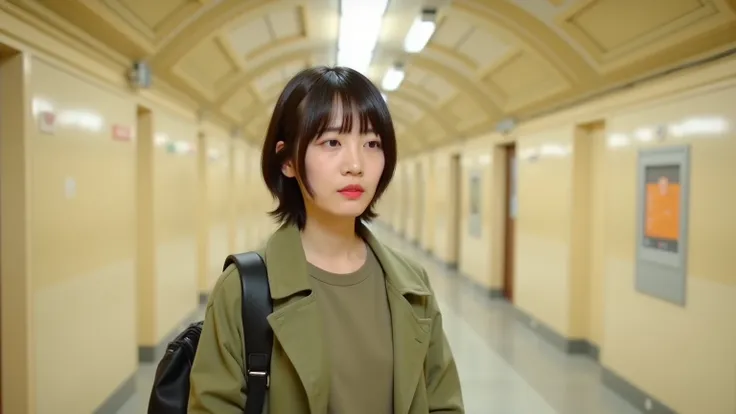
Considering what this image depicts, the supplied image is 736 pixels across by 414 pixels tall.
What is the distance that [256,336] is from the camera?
1.41 meters

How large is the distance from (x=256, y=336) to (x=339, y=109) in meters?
0.61

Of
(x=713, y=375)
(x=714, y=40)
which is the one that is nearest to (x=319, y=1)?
(x=714, y=40)

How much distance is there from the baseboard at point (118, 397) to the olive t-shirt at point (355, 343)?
3840mm

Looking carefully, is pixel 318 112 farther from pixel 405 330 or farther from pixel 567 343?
pixel 567 343

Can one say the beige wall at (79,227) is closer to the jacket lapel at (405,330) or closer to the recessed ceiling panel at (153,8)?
the recessed ceiling panel at (153,8)

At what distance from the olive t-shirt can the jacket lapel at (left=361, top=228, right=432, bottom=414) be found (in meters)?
0.03

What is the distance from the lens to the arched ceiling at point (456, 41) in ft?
14.3

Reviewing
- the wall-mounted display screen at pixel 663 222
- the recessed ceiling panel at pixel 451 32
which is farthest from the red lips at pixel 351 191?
the recessed ceiling panel at pixel 451 32

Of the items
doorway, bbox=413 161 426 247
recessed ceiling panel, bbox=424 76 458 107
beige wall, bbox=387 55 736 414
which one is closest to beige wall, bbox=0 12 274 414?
beige wall, bbox=387 55 736 414

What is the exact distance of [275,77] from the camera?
36.3 ft

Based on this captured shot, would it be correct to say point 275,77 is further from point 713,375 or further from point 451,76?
point 713,375

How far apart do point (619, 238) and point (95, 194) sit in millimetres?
4843

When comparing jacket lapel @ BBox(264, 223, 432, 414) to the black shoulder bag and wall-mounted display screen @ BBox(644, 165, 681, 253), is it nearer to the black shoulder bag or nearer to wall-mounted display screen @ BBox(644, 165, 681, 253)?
the black shoulder bag

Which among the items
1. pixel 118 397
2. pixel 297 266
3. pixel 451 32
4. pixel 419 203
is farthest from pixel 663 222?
pixel 419 203
